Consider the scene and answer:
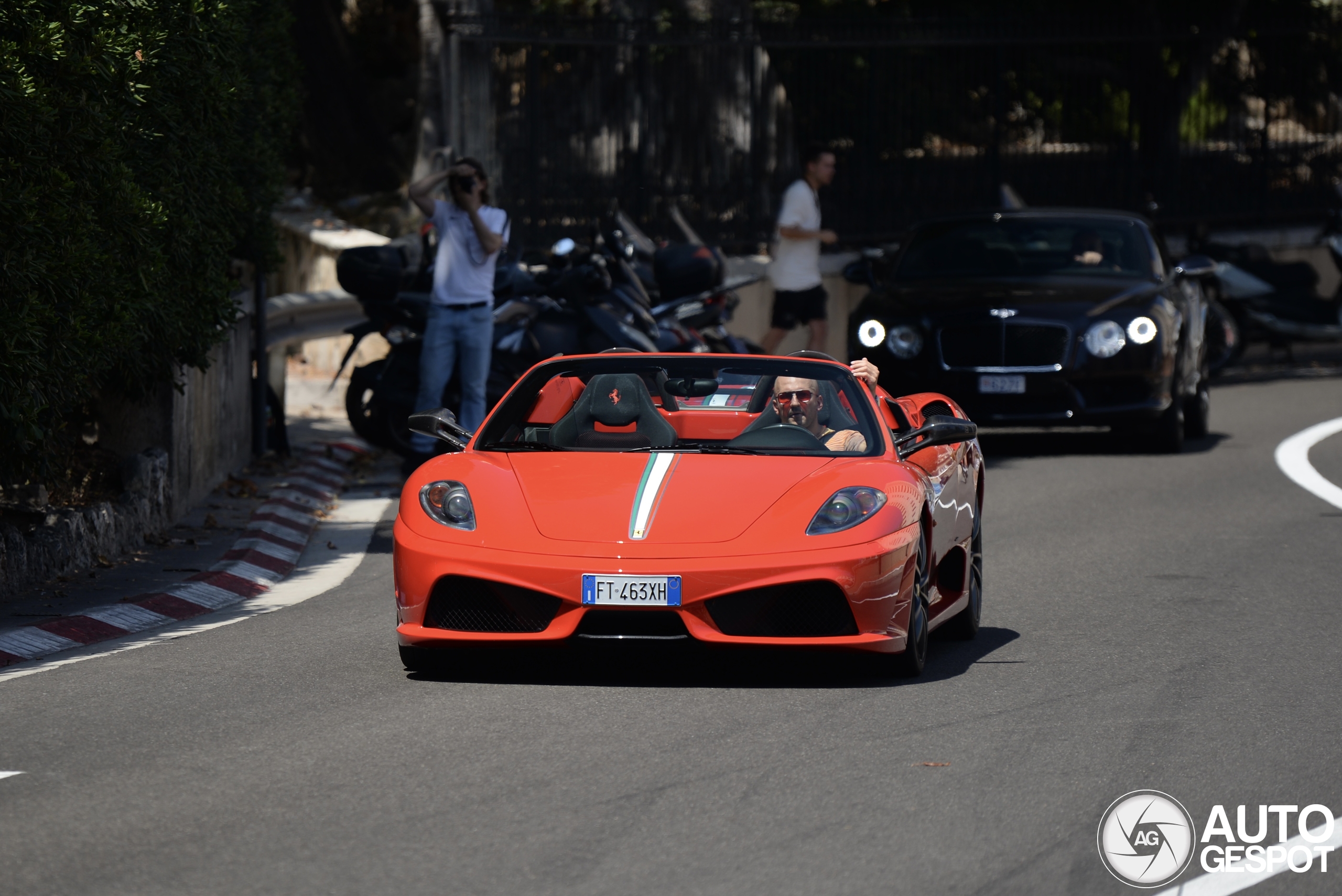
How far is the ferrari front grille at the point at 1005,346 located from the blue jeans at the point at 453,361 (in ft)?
11.8

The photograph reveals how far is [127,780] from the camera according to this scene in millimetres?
6000

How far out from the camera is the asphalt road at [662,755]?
16.8 feet

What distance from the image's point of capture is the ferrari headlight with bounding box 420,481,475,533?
7.60 meters

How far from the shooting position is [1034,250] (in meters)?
16.5

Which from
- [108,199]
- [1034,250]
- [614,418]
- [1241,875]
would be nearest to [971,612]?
[614,418]

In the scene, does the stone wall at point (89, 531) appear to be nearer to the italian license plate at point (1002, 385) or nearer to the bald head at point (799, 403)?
the bald head at point (799, 403)

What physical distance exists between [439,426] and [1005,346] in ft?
24.6

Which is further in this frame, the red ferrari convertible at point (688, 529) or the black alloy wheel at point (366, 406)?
the black alloy wheel at point (366, 406)

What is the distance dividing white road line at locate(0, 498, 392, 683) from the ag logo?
4.06 meters

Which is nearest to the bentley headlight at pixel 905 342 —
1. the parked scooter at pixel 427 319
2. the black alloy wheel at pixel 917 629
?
the parked scooter at pixel 427 319

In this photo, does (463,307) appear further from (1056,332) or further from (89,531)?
(1056,332)

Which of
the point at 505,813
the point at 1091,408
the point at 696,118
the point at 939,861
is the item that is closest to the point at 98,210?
the point at 505,813

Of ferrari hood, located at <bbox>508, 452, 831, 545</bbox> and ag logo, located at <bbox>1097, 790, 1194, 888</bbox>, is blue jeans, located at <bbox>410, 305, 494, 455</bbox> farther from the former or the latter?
ag logo, located at <bbox>1097, 790, 1194, 888</bbox>

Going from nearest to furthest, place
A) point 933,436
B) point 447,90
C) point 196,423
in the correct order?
point 933,436 < point 196,423 < point 447,90
